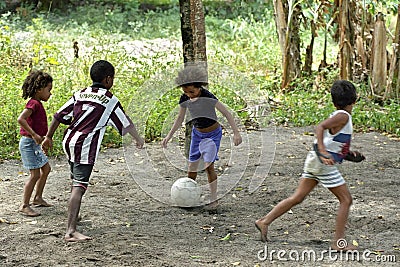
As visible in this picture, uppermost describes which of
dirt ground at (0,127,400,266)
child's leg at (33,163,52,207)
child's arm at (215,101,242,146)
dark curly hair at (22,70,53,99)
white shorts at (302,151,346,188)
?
dark curly hair at (22,70,53,99)

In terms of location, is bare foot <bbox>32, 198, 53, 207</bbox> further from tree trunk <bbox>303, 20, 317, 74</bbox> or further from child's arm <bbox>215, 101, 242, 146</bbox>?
tree trunk <bbox>303, 20, 317, 74</bbox>

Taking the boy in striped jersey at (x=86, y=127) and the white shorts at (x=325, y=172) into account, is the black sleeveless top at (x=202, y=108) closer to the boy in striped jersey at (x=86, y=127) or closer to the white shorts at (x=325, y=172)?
the boy in striped jersey at (x=86, y=127)

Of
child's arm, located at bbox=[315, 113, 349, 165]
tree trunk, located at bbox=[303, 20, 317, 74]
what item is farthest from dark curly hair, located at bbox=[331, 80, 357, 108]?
tree trunk, located at bbox=[303, 20, 317, 74]

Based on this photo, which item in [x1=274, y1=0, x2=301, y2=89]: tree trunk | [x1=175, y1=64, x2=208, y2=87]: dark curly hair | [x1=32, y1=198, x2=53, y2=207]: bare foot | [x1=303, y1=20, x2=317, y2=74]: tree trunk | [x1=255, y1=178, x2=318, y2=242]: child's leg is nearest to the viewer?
[x1=255, y1=178, x2=318, y2=242]: child's leg

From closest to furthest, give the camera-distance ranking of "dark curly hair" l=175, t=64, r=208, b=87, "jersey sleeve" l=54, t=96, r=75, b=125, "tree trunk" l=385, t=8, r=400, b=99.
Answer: "jersey sleeve" l=54, t=96, r=75, b=125, "dark curly hair" l=175, t=64, r=208, b=87, "tree trunk" l=385, t=8, r=400, b=99

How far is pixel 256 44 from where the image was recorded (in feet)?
44.9

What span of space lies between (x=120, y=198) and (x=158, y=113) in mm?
3022

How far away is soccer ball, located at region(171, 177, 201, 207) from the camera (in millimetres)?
5629

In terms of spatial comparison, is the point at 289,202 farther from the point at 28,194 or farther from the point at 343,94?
the point at 28,194

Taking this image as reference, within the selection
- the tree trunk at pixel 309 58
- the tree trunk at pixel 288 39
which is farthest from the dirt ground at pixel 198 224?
the tree trunk at pixel 309 58

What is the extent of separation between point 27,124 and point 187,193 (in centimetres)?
147

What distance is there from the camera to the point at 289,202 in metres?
4.70

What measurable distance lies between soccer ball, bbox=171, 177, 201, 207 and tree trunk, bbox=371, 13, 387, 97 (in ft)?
19.3

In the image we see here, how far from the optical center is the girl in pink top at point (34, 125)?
5336 millimetres
